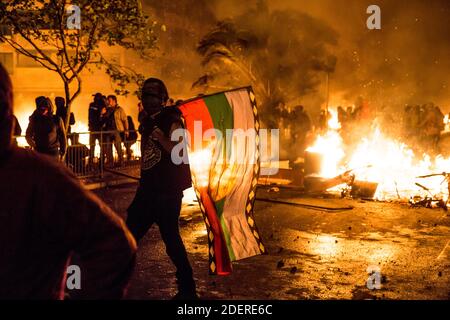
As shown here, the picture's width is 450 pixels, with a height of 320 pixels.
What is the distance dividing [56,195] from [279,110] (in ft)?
69.1

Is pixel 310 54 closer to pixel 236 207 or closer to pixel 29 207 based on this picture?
pixel 236 207

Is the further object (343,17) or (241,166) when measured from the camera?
(343,17)

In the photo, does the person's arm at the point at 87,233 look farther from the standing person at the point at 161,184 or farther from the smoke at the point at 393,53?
the smoke at the point at 393,53

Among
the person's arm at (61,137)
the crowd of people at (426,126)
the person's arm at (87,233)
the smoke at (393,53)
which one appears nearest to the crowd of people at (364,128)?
the crowd of people at (426,126)

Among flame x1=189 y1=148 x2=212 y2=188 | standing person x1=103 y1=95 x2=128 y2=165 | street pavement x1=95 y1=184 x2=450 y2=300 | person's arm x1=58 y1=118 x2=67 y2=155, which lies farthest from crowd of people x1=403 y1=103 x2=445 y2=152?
flame x1=189 y1=148 x2=212 y2=188

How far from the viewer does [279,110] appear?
22516mm

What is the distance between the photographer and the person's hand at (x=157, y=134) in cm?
488

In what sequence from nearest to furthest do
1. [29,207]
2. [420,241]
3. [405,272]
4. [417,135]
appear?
[29,207], [405,272], [420,241], [417,135]

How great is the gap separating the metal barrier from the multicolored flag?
24.1ft

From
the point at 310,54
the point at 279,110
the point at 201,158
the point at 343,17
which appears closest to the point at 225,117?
the point at 201,158

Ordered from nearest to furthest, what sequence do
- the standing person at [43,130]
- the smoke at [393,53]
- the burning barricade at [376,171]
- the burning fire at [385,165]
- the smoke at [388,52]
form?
the standing person at [43,130]
the burning barricade at [376,171]
the burning fire at [385,165]
the smoke at [388,52]
the smoke at [393,53]

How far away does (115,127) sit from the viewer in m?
13.9

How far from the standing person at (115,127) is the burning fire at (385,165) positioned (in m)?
5.08

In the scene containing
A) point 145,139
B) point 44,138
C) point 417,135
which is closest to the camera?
point 145,139
